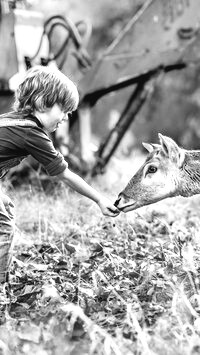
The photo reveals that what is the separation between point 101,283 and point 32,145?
3.21 ft

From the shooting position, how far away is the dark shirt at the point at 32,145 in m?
3.97

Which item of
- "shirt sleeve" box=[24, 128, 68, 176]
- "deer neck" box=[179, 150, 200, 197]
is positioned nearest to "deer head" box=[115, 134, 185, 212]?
"deer neck" box=[179, 150, 200, 197]

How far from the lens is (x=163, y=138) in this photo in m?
4.77

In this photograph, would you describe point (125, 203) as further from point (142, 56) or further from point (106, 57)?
point (106, 57)

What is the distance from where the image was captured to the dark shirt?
156 inches

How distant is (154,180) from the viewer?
16.0ft

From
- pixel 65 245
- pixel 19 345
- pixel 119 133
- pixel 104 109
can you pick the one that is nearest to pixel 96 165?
pixel 119 133

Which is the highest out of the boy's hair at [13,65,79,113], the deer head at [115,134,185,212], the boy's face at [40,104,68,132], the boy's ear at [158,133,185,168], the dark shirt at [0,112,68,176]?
the boy's hair at [13,65,79,113]

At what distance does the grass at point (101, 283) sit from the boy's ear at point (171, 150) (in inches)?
23.3

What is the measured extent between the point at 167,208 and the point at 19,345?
3.57 m

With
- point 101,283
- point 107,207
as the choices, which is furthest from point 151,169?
point 101,283

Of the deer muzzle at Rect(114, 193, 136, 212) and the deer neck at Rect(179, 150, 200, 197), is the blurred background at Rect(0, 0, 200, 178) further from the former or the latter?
the deer muzzle at Rect(114, 193, 136, 212)

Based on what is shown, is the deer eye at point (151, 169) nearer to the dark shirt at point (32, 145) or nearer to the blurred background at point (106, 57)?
the dark shirt at point (32, 145)

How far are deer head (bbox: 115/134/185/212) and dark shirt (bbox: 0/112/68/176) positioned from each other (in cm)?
89
